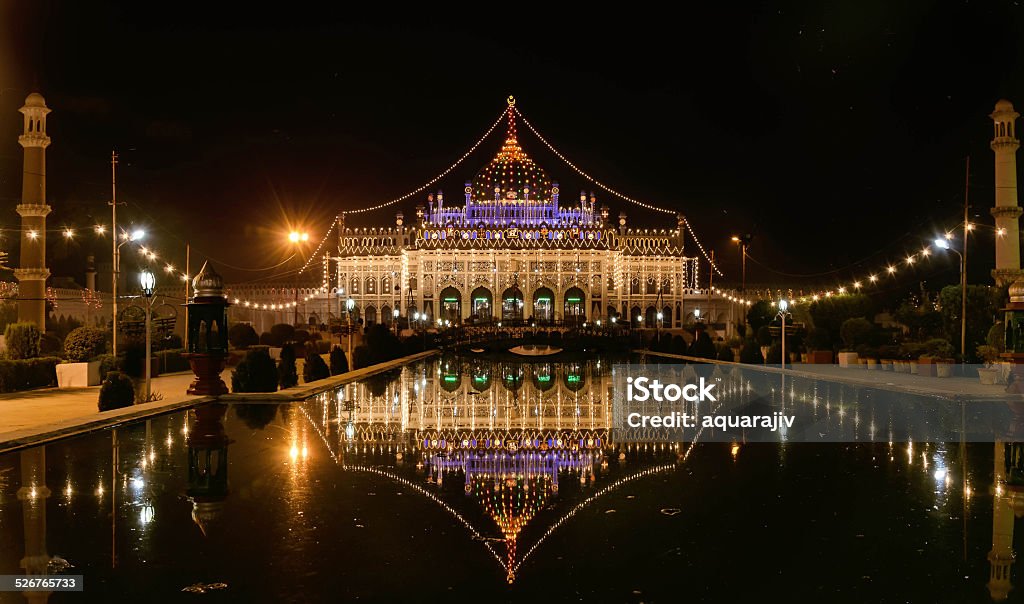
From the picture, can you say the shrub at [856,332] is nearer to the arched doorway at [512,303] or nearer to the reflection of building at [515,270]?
the reflection of building at [515,270]

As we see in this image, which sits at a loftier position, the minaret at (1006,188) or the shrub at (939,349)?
the minaret at (1006,188)

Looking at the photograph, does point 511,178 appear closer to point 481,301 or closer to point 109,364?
point 481,301

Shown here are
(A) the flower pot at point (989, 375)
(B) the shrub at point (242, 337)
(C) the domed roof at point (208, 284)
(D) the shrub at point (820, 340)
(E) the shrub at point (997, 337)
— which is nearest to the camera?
(C) the domed roof at point (208, 284)

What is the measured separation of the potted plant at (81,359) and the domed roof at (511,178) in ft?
222

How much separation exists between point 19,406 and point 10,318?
20.5 m

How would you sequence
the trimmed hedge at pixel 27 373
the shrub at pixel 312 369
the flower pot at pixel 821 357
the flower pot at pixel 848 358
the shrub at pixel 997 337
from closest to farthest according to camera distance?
the trimmed hedge at pixel 27 373 → the shrub at pixel 312 369 → the shrub at pixel 997 337 → the flower pot at pixel 848 358 → the flower pot at pixel 821 357

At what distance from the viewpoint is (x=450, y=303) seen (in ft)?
275

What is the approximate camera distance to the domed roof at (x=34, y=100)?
36656 millimetres

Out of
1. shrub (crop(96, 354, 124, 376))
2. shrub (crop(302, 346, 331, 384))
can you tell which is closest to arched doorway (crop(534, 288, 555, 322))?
shrub (crop(302, 346, 331, 384))

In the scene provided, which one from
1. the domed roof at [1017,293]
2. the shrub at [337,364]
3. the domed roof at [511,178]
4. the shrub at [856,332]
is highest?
the domed roof at [511,178]

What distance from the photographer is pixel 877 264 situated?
70.3 meters

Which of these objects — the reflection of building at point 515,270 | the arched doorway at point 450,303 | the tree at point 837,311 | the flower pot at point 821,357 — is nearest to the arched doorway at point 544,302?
the reflection of building at point 515,270

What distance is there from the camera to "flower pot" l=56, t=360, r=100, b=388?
78.1 feet

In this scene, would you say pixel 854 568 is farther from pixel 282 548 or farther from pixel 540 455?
pixel 540 455
